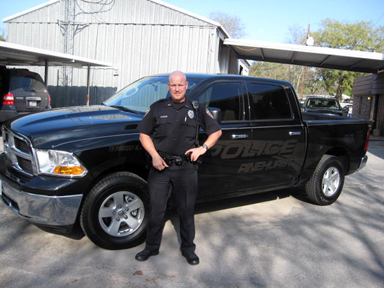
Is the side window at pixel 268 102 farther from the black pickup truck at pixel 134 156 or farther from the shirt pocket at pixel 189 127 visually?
the shirt pocket at pixel 189 127

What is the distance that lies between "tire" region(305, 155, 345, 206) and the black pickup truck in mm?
16

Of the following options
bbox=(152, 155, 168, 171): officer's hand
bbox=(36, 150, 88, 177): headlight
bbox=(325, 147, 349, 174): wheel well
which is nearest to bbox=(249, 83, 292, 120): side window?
bbox=(325, 147, 349, 174): wheel well

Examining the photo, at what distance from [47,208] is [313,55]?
15.3 meters

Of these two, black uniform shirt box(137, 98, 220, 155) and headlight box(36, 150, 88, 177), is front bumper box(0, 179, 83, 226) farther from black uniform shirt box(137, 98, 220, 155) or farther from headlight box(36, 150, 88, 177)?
black uniform shirt box(137, 98, 220, 155)

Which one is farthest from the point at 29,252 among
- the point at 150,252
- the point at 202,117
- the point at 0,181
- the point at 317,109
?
the point at 317,109

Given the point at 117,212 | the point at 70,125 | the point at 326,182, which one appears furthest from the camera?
the point at 326,182

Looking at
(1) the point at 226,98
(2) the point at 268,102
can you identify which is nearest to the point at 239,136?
(1) the point at 226,98

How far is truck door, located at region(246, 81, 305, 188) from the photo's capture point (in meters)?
4.39

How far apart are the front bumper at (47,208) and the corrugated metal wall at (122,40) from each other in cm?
1301

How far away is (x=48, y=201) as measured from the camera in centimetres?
306

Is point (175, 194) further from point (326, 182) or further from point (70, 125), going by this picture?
point (326, 182)

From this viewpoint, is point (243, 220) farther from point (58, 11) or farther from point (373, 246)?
point (58, 11)

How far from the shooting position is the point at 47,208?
3.09 metres

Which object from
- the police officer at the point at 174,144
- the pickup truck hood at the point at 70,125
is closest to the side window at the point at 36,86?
the pickup truck hood at the point at 70,125
